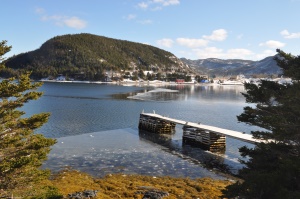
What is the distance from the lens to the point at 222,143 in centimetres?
4219

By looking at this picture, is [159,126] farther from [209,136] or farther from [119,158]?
[119,158]

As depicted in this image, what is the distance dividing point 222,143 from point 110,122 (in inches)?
1158

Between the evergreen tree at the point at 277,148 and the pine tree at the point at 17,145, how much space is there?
1009 cm

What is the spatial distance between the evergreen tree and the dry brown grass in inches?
283

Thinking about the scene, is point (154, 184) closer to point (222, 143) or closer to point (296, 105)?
point (296, 105)

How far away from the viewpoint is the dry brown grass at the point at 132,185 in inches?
907

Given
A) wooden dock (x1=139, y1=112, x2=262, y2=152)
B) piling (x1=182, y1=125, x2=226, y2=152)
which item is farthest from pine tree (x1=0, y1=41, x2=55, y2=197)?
piling (x1=182, y1=125, x2=226, y2=152)

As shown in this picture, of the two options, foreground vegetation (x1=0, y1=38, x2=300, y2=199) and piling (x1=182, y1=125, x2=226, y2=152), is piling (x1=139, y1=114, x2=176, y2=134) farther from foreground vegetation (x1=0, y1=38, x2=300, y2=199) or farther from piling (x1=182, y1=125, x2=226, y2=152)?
foreground vegetation (x1=0, y1=38, x2=300, y2=199)

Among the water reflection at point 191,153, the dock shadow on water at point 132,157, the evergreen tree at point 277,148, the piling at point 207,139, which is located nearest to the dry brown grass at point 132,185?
the dock shadow on water at point 132,157

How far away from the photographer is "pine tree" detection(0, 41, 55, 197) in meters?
13.2

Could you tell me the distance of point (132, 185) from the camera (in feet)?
82.1

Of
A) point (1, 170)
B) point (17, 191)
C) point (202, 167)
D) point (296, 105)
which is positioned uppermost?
point (296, 105)

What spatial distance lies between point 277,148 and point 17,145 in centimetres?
1518

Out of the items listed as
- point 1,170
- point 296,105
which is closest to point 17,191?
point 1,170
